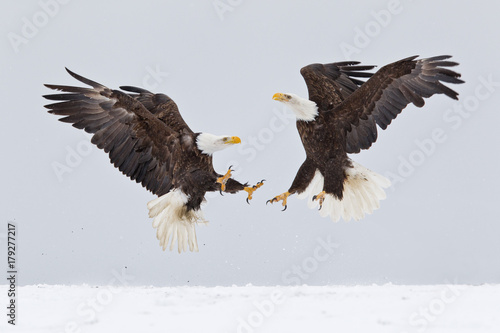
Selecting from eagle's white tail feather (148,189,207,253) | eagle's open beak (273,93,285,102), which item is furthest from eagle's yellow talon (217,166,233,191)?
eagle's open beak (273,93,285,102)

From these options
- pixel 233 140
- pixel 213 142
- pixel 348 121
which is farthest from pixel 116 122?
pixel 348 121

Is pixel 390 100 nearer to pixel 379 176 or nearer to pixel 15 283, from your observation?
pixel 379 176

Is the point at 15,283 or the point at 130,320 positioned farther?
the point at 15,283

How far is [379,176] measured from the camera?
757 cm

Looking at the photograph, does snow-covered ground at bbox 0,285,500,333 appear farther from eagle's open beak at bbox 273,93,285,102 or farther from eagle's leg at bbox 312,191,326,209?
eagle's open beak at bbox 273,93,285,102

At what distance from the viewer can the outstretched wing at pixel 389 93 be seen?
261 inches

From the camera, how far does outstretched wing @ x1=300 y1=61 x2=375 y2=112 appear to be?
7.31m

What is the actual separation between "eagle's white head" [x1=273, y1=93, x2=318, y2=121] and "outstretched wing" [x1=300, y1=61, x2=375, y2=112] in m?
0.19

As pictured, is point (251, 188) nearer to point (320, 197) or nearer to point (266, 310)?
point (320, 197)

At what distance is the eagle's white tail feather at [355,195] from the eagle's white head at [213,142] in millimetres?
1310

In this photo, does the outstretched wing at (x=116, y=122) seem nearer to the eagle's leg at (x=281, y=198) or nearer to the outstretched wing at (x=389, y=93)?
the eagle's leg at (x=281, y=198)

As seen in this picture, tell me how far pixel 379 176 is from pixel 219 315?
3444 mm

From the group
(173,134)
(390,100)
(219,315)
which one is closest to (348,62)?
(390,100)

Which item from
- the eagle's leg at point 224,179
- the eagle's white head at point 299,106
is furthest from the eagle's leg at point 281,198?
the eagle's white head at point 299,106
